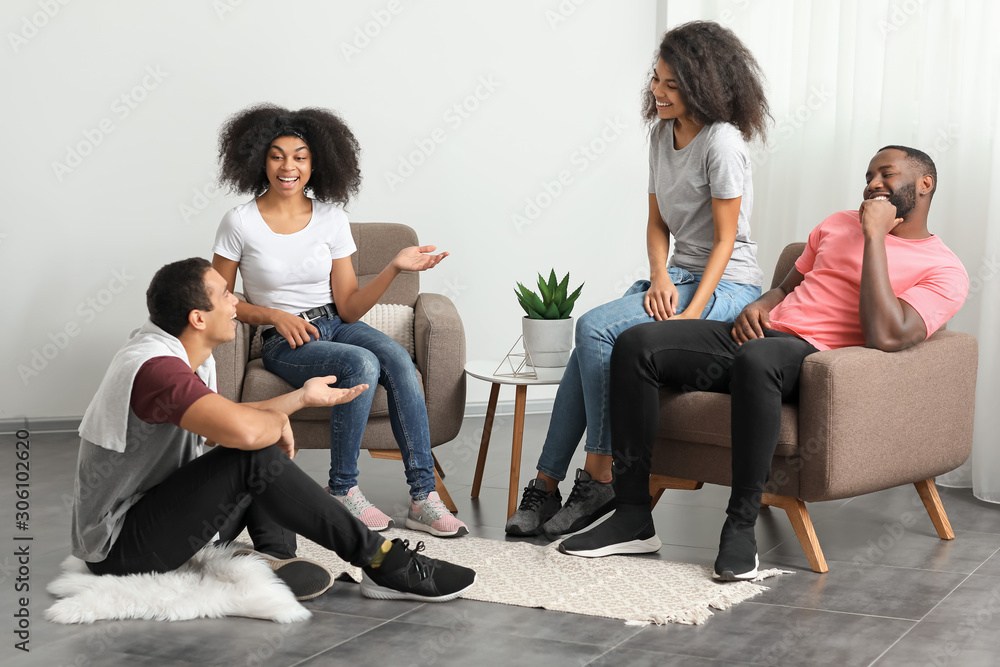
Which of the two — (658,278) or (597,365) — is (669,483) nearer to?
(597,365)

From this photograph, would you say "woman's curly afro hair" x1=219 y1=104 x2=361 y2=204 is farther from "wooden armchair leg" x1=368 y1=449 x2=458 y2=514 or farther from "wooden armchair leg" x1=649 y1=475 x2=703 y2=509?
"wooden armchair leg" x1=649 y1=475 x2=703 y2=509

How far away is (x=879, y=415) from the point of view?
7.65 feet

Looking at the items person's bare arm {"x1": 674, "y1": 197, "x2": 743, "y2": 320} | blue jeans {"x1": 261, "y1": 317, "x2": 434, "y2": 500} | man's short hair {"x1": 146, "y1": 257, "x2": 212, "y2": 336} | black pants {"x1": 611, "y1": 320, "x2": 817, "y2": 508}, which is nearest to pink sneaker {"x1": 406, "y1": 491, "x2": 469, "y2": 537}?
blue jeans {"x1": 261, "y1": 317, "x2": 434, "y2": 500}

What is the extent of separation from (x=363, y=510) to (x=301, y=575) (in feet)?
1.75

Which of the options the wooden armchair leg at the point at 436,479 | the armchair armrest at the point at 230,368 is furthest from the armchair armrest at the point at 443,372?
the armchair armrest at the point at 230,368

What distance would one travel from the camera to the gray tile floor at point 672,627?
184 cm

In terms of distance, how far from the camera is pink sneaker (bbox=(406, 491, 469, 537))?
263cm

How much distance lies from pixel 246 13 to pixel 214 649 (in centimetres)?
289

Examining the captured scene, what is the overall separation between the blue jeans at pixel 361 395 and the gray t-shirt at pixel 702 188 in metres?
0.83

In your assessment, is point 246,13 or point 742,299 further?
point 246,13

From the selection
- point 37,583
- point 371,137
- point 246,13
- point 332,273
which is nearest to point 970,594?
point 332,273

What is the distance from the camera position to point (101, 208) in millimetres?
3982

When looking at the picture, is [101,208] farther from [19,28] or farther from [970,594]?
[970,594]

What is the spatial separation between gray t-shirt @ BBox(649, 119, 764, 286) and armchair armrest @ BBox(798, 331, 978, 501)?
0.52 m
